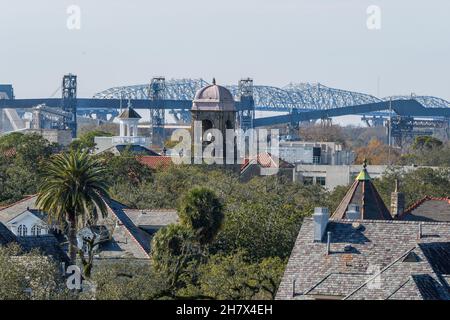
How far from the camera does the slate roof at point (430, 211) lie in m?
52.9

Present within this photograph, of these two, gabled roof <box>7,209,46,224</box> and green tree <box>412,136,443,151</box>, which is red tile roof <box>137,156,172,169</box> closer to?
gabled roof <box>7,209,46,224</box>

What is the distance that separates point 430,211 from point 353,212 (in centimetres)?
1104

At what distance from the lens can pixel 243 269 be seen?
123 feet

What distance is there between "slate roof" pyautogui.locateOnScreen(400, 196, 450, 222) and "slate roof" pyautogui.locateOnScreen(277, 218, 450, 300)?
15758 mm

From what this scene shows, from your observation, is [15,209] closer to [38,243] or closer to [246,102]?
[38,243]

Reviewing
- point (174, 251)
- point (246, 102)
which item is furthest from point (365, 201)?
point (246, 102)

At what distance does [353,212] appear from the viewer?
4359cm

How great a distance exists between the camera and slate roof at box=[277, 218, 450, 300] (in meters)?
29.1

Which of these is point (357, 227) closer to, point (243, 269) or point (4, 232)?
point (243, 269)

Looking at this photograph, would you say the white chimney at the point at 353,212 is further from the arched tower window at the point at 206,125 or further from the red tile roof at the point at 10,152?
the red tile roof at the point at 10,152

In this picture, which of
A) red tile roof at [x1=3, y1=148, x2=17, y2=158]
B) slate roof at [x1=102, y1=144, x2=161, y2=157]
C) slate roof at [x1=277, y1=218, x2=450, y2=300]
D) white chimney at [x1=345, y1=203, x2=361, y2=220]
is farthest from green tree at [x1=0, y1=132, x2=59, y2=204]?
slate roof at [x1=277, y1=218, x2=450, y2=300]

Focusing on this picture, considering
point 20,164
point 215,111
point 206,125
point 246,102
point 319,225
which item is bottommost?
point 246,102

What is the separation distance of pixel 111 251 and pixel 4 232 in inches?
305
